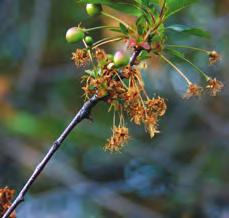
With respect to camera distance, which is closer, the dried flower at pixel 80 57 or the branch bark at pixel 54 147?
the branch bark at pixel 54 147

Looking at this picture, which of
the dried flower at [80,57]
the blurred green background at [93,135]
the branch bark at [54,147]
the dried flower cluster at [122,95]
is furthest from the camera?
the blurred green background at [93,135]

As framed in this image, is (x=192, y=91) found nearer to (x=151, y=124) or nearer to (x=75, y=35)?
(x=151, y=124)

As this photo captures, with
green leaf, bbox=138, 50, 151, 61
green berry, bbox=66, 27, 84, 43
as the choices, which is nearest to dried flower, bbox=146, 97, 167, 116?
green leaf, bbox=138, 50, 151, 61

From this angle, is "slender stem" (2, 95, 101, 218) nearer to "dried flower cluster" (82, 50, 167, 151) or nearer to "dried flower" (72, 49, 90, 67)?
"dried flower cluster" (82, 50, 167, 151)

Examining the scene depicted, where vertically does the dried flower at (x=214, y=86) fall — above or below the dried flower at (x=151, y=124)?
above

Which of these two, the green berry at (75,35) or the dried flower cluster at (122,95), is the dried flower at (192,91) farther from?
the green berry at (75,35)

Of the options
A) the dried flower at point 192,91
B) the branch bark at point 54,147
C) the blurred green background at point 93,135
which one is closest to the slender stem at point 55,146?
the branch bark at point 54,147

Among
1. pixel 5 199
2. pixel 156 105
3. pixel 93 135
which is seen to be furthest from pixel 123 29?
pixel 93 135
